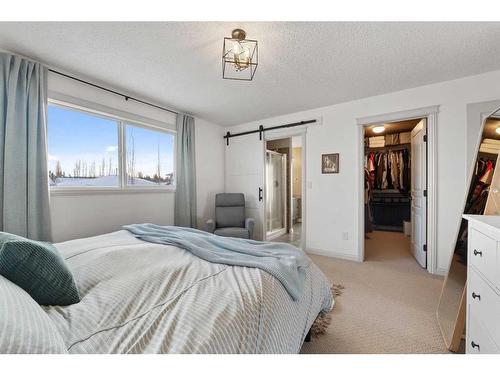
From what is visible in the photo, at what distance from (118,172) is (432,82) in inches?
162

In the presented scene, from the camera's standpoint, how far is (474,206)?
162 cm

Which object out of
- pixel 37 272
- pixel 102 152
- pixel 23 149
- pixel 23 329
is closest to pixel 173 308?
pixel 23 329

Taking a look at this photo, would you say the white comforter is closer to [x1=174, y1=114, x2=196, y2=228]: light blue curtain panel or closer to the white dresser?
the white dresser

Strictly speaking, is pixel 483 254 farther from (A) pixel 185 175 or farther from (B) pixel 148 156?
(B) pixel 148 156

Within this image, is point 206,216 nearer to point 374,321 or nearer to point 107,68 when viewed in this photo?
point 107,68

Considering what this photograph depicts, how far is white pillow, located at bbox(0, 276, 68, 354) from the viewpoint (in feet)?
1.59

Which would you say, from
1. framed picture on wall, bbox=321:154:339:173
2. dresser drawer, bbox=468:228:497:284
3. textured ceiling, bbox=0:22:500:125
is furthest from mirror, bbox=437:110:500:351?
framed picture on wall, bbox=321:154:339:173

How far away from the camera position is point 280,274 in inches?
46.3

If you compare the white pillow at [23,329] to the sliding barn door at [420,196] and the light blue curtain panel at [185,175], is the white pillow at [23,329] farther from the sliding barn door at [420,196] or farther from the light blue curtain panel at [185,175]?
the sliding barn door at [420,196]

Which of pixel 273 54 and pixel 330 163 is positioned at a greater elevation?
pixel 273 54

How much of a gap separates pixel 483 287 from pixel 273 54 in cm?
219

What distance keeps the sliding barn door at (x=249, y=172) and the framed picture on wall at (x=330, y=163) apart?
114cm

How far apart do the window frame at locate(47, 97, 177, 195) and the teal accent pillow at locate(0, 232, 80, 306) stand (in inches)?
73.2

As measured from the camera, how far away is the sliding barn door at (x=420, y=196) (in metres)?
2.85
